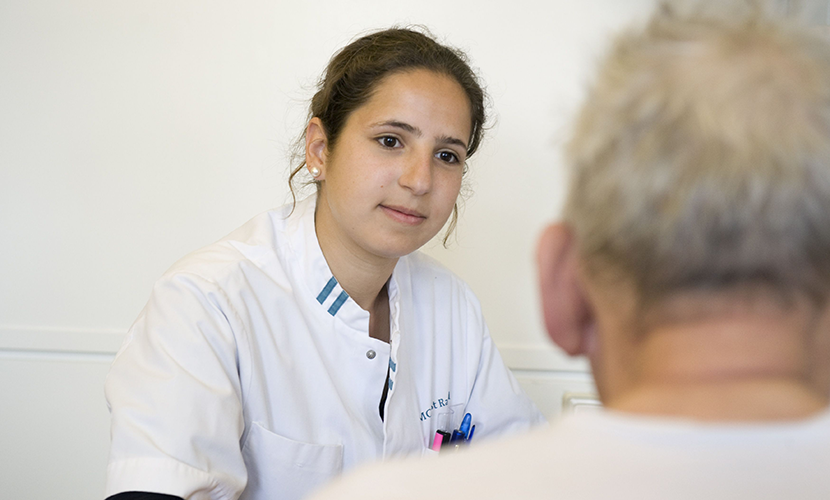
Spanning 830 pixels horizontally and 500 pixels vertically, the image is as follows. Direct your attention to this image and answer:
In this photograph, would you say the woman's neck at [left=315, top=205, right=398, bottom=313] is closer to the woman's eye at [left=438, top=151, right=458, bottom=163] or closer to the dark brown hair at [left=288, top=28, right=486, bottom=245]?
the dark brown hair at [left=288, top=28, right=486, bottom=245]

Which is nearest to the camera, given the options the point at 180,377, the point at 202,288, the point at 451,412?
the point at 180,377

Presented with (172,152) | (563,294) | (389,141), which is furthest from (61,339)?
(563,294)

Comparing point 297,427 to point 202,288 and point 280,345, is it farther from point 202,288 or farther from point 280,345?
point 202,288

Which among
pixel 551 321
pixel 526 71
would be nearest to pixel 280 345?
pixel 551 321

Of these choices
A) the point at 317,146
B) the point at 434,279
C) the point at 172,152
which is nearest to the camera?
the point at 317,146

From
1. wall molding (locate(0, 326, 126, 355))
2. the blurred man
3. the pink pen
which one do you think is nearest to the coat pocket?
the pink pen

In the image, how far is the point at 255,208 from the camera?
1.93m

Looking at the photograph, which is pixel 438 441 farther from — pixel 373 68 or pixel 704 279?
pixel 704 279

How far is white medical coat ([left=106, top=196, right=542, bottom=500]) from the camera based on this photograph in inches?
38.0

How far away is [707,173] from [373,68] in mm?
1005

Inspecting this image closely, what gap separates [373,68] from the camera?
131 centimetres

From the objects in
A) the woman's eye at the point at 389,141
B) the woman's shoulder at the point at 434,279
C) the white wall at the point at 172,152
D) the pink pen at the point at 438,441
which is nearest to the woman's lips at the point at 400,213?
the woman's eye at the point at 389,141

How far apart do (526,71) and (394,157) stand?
0.77 metres

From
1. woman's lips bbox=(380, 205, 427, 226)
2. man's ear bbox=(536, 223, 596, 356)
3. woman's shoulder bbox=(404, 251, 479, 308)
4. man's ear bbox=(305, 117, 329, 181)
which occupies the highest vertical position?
man's ear bbox=(536, 223, 596, 356)
